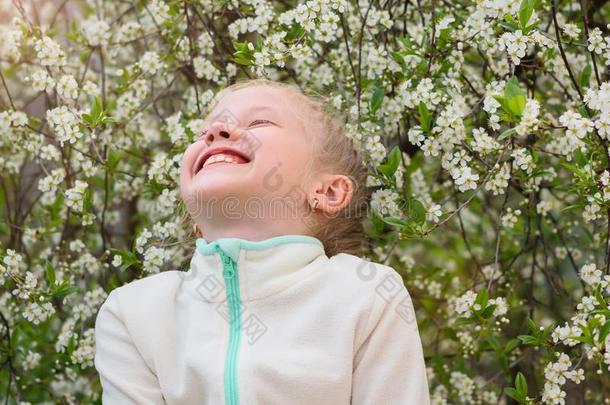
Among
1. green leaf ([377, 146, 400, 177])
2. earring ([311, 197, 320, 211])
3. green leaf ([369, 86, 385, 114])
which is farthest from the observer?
green leaf ([369, 86, 385, 114])

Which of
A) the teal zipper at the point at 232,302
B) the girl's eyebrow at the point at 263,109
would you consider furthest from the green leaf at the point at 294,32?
the teal zipper at the point at 232,302

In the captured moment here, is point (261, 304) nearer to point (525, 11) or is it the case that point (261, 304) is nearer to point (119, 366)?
point (119, 366)

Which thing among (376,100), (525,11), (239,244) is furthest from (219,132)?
(525,11)

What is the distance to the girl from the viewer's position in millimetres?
1742

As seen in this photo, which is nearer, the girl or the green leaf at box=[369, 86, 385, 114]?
the girl

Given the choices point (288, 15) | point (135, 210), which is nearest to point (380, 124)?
point (288, 15)

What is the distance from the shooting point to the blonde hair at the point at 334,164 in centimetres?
203

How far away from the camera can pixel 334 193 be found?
6.67ft

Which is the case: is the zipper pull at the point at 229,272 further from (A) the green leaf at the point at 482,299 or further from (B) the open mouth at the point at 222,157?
(A) the green leaf at the point at 482,299

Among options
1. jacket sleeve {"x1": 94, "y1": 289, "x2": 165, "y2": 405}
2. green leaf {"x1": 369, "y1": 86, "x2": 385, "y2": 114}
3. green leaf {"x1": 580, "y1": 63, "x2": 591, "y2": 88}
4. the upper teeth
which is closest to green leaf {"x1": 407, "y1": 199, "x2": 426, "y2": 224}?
green leaf {"x1": 369, "y1": 86, "x2": 385, "y2": 114}

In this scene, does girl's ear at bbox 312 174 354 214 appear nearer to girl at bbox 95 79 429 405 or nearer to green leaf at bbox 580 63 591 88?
girl at bbox 95 79 429 405

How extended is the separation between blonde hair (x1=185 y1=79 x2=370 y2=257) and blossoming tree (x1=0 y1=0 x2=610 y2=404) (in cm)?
5

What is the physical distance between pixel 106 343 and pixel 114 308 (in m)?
0.08

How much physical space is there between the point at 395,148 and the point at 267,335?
59cm
